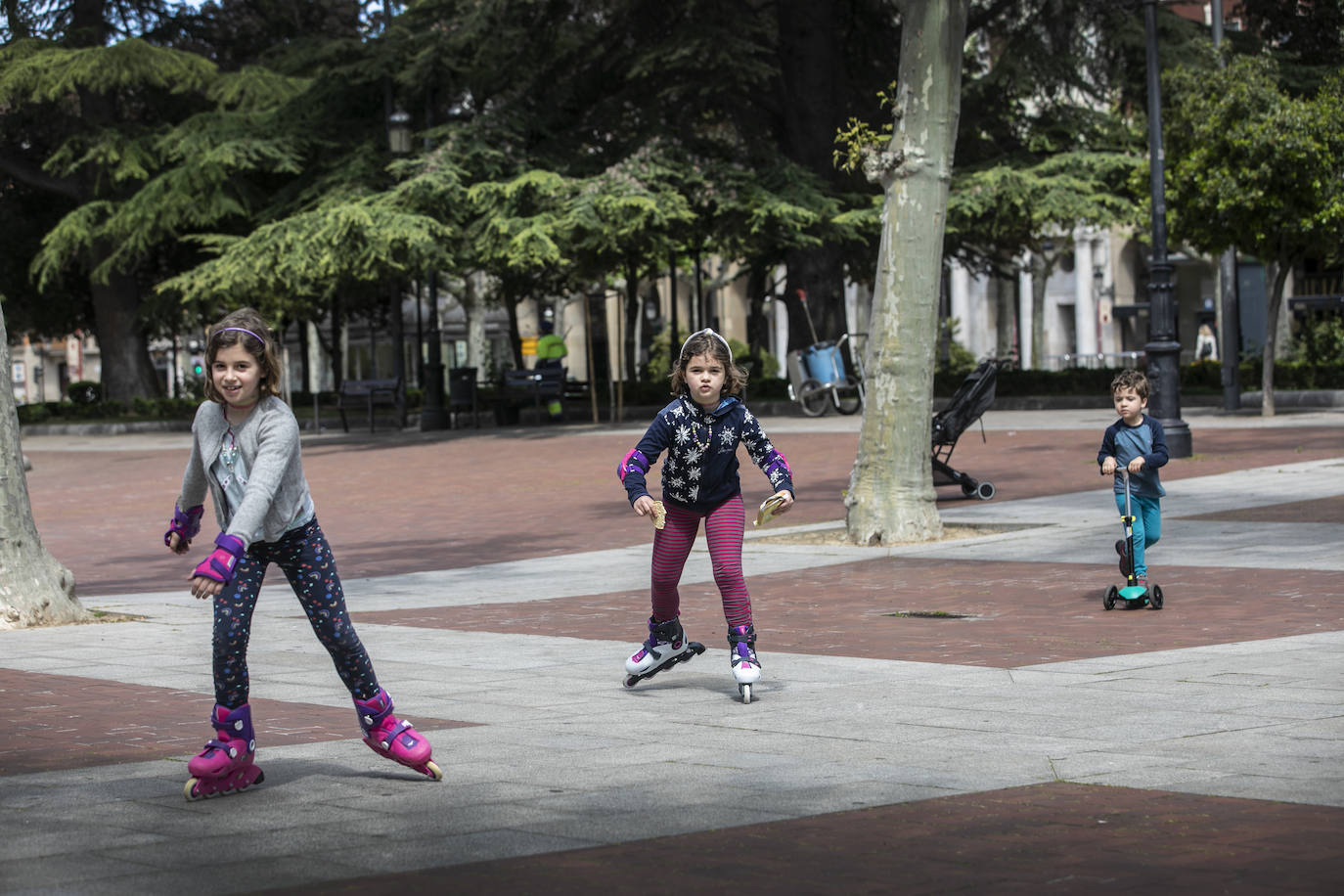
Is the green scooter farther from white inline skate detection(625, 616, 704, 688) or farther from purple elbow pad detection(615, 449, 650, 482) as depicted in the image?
purple elbow pad detection(615, 449, 650, 482)

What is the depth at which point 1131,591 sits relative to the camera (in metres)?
8.90

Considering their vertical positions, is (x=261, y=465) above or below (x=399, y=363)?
below

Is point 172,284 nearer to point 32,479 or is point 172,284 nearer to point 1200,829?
point 32,479

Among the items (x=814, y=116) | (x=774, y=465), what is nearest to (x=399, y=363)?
(x=814, y=116)

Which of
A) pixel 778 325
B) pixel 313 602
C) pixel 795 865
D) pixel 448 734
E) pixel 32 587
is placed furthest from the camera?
pixel 778 325

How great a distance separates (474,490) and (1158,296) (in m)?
8.29

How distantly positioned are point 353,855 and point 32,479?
21392mm

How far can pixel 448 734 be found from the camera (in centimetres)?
610

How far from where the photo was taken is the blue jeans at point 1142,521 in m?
9.00

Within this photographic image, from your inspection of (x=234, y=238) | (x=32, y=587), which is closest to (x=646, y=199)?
(x=234, y=238)

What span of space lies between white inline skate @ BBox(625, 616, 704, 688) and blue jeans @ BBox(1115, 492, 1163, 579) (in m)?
2.94

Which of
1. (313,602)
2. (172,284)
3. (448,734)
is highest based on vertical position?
(172,284)

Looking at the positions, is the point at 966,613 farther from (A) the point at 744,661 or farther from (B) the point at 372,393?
(B) the point at 372,393

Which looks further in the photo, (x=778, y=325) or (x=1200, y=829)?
(x=778, y=325)
